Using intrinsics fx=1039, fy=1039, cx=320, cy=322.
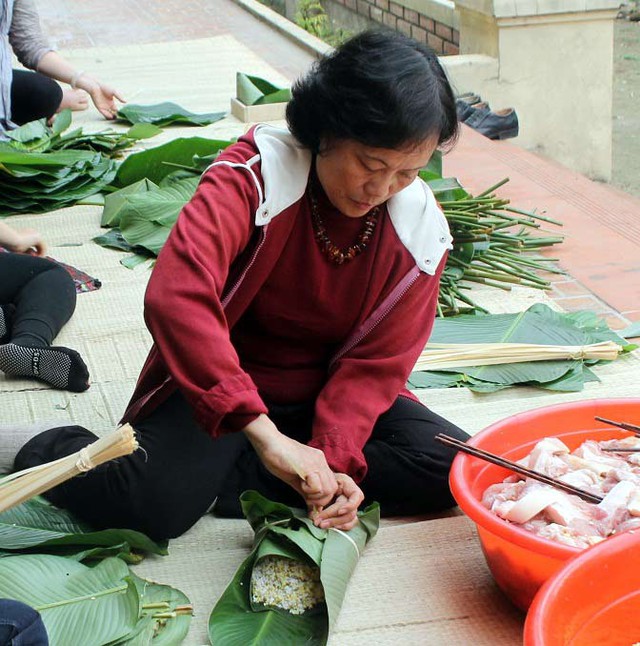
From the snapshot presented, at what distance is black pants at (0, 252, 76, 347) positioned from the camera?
2.66m

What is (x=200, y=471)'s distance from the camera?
1857mm

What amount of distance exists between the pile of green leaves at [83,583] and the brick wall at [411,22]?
182 inches

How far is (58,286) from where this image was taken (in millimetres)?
2793

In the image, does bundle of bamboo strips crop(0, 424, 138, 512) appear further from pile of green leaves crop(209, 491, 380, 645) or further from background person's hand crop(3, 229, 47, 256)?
background person's hand crop(3, 229, 47, 256)

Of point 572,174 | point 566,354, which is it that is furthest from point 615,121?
point 566,354

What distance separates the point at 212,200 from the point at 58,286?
3.91 ft

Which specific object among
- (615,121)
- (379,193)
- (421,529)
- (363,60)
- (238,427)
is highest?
(363,60)

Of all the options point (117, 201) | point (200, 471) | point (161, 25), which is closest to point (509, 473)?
point (200, 471)

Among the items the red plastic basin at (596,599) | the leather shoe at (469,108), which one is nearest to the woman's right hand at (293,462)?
the red plastic basin at (596,599)

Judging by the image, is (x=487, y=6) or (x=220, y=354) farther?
(x=487, y=6)

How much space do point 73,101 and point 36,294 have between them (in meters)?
2.28

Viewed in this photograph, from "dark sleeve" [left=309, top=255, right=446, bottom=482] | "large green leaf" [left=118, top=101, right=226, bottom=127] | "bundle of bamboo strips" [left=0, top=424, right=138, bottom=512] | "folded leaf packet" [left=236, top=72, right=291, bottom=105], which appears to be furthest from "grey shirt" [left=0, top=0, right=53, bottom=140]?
"bundle of bamboo strips" [left=0, top=424, right=138, bottom=512]

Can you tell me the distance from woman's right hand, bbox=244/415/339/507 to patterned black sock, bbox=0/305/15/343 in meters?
1.23

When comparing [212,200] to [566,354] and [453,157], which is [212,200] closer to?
[566,354]
